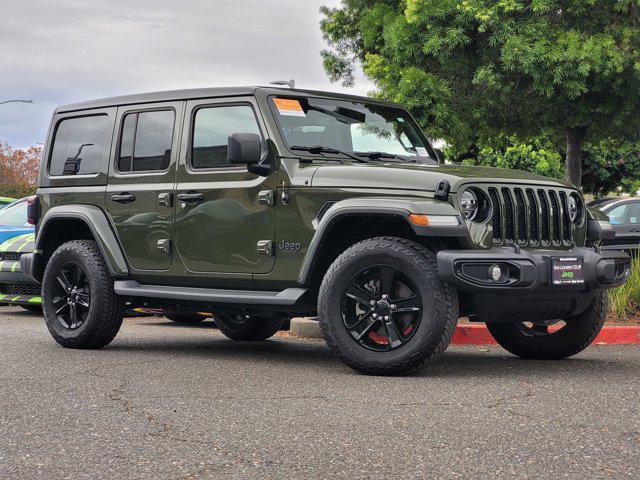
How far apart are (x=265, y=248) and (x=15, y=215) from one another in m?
7.73

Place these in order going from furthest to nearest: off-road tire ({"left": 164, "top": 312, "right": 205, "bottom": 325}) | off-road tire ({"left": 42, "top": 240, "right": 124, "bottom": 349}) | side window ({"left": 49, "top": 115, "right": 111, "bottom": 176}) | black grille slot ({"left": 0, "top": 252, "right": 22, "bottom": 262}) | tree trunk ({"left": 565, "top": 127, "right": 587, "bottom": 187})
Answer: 1. tree trunk ({"left": 565, "top": 127, "right": 587, "bottom": 187})
2. black grille slot ({"left": 0, "top": 252, "right": 22, "bottom": 262})
3. off-road tire ({"left": 164, "top": 312, "right": 205, "bottom": 325})
4. side window ({"left": 49, "top": 115, "right": 111, "bottom": 176})
5. off-road tire ({"left": 42, "top": 240, "right": 124, "bottom": 349})

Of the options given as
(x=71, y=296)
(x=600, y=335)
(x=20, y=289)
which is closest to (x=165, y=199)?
(x=71, y=296)

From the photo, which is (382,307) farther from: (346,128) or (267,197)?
(346,128)

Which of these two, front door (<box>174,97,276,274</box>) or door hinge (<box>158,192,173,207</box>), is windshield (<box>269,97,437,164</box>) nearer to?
front door (<box>174,97,276,274</box>)

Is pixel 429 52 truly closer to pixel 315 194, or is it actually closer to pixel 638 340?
pixel 638 340

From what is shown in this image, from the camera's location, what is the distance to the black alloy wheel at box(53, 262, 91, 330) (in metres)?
8.36

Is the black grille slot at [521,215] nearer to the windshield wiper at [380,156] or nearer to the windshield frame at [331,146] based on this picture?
the windshield frame at [331,146]

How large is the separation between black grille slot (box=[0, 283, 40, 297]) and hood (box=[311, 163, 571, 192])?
6.19 m

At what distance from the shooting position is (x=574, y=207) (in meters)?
7.20

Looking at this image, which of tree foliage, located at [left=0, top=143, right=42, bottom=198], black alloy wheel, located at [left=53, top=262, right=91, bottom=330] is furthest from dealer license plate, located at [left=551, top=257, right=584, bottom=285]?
tree foliage, located at [left=0, top=143, right=42, bottom=198]

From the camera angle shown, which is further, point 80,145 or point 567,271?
point 80,145

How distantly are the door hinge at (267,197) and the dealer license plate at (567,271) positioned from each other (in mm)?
1990

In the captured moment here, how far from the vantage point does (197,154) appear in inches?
305

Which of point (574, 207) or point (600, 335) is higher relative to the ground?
point (574, 207)
